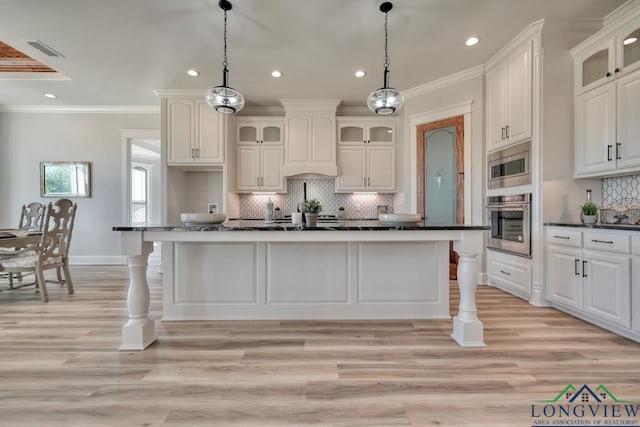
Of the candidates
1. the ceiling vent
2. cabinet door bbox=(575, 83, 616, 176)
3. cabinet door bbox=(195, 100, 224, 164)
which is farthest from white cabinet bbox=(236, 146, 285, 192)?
cabinet door bbox=(575, 83, 616, 176)

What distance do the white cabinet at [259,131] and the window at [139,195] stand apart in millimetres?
4778

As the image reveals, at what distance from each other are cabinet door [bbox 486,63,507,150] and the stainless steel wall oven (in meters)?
0.71

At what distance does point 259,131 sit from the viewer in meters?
4.95

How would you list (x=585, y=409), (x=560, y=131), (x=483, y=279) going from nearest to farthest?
(x=585, y=409), (x=560, y=131), (x=483, y=279)

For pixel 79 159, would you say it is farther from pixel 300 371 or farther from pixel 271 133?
pixel 300 371

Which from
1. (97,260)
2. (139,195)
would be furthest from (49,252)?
(139,195)

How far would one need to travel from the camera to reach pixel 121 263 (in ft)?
17.5

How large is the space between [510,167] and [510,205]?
0.44 meters

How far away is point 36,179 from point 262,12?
17.7ft

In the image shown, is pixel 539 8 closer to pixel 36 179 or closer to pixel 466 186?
pixel 466 186

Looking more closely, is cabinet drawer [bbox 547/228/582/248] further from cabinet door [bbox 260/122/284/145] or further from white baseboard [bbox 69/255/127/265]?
white baseboard [bbox 69/255/127/265]

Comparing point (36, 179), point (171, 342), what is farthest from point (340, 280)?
point (36, 179)

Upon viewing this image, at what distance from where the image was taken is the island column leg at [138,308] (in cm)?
211

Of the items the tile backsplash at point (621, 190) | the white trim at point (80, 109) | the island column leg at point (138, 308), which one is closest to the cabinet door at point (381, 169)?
the tile backsplash at point (621, 190)
